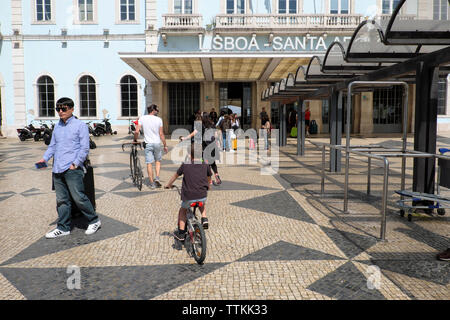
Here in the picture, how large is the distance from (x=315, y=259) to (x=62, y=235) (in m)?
3.18

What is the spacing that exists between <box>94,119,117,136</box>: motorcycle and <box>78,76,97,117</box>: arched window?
1.58 m

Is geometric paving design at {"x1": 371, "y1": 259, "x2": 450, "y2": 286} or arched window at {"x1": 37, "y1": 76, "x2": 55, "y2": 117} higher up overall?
arched window at {"x1": 37, "y1": 76, "x2": 55, "y2": 117}

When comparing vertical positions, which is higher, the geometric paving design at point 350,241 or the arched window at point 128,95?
the arched window at point 128,95

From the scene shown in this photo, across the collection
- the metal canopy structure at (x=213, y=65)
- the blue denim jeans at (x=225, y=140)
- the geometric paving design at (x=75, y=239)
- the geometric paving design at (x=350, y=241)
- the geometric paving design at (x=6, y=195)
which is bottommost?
the geometric paving design at (x=75, y=239)

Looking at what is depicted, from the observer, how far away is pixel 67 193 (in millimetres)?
5020

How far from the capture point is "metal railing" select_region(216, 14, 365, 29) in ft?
79.9

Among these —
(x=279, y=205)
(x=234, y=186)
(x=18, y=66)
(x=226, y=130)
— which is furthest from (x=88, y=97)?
(x=279, y=205)

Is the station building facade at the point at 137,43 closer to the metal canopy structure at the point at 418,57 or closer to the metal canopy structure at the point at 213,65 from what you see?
the metal canopy structure at the point at 213,65

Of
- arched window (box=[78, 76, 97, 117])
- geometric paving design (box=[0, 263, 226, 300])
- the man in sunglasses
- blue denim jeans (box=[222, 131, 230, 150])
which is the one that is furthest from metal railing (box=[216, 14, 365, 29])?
geometric paving design (box=[0, 263, 226, 300])

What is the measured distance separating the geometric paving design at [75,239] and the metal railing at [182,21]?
2085 centimetres

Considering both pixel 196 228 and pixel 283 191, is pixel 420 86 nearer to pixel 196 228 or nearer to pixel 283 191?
pixel 283 191

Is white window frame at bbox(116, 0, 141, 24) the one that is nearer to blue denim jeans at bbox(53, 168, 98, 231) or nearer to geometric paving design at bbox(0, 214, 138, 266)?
geometric paving design at bbox(0, 214, 138, 266)

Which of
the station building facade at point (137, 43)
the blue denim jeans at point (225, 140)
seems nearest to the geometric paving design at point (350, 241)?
the blue denim jeans at point (225, 140)

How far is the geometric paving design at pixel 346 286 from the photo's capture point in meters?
3.26
